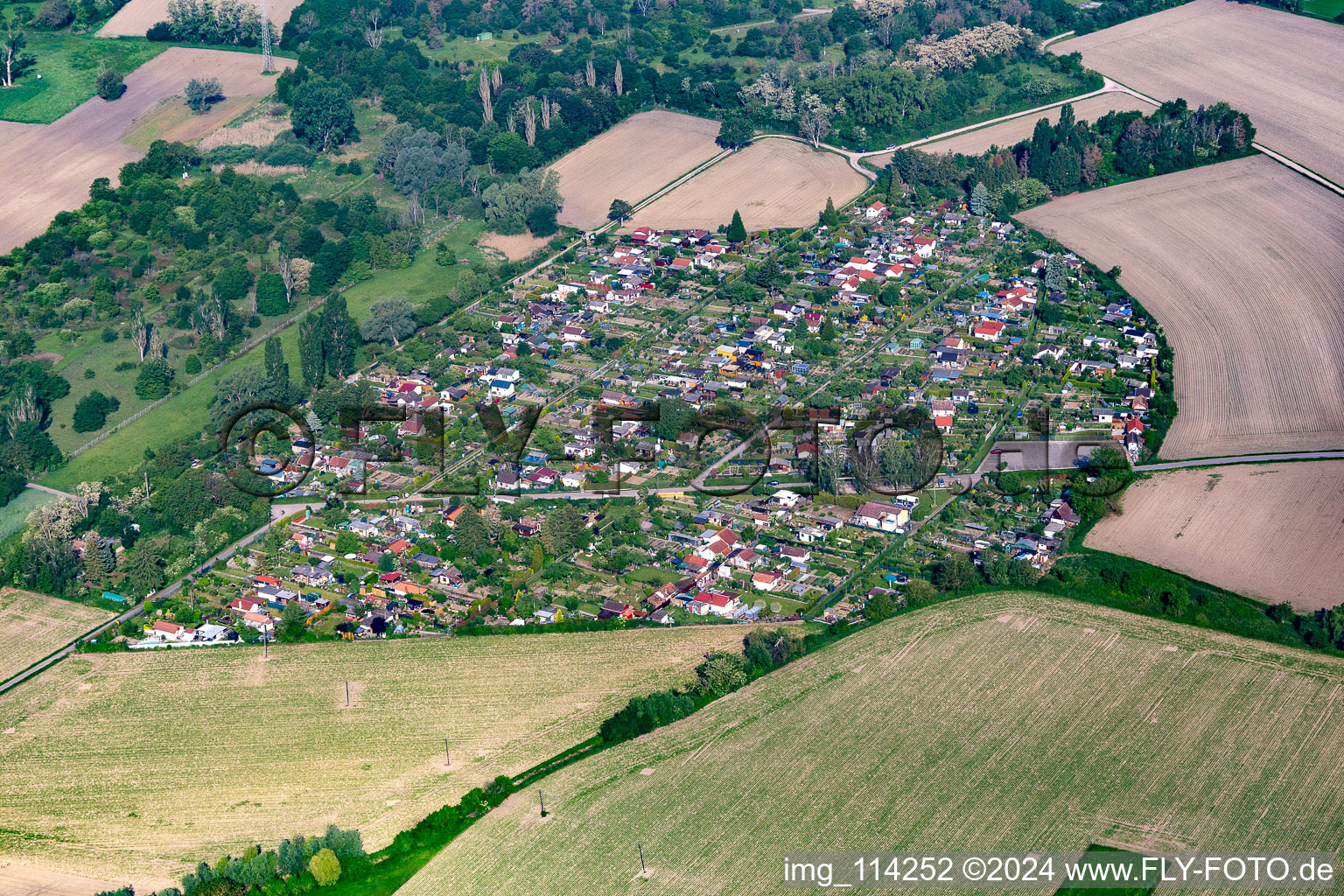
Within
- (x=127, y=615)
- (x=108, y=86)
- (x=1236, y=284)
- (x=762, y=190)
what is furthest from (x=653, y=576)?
(x=108, y=86)

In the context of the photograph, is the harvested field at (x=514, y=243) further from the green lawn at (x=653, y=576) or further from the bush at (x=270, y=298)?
the green lawn at (x=653, y=576)

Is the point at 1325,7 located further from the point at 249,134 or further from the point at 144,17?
the point at 144,17

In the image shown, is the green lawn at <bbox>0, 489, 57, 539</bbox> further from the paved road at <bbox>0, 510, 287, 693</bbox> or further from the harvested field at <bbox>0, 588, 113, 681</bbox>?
the harvested field at <bbox>0, 588, 113, 681</bbox>

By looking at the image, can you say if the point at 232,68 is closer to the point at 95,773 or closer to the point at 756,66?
the point at 756,66

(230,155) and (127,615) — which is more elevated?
(230,155)

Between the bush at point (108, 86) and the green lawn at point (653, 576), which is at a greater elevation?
the bush at point (108, 86)

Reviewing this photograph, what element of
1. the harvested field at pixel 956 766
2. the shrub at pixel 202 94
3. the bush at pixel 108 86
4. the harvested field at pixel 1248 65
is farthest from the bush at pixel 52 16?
the harvested field at pixel 956 766

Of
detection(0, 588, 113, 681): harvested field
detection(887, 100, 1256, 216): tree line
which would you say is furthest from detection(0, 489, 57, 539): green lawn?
detection(887, 100, 1256, 216): tree line
